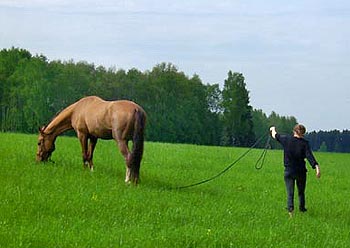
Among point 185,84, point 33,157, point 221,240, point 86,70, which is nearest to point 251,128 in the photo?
point 185,84

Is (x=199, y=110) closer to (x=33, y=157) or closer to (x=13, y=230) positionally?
(x=33, y=157)

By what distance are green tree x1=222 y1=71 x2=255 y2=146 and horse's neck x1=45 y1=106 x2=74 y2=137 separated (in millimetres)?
79737

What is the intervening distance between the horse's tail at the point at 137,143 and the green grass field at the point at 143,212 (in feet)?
1.77

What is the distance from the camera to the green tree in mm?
99688

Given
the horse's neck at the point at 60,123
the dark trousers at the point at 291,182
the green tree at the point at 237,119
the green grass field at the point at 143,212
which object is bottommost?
the green grass field at the point at 143,212

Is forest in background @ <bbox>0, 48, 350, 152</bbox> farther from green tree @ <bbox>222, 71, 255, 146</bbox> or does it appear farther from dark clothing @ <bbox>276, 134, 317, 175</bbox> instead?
dark clothing @ <bbox>276, 134, 317, 175</bbox>

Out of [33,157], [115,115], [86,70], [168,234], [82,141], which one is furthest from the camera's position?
[86,70]

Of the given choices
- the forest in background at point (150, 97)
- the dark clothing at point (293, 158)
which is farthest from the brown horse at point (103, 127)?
the forest in background at point (150, 97)

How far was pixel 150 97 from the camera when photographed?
98500 mm

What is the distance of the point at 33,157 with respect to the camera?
67.6 feet

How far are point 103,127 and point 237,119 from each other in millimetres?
82361

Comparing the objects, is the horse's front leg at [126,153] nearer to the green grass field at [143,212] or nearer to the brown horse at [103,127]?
the brown horse at [103,127]

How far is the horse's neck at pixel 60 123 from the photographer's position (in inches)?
790

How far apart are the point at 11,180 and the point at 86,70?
79.6 m
